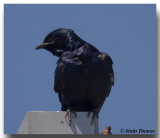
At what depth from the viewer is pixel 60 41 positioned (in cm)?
587

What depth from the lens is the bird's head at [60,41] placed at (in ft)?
19.0

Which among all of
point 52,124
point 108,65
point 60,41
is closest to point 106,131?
point 52,124

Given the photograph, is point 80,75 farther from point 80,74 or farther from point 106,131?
point 106,131

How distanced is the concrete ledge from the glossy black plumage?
0.23 m

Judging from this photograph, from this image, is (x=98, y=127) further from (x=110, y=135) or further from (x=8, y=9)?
(x=8, y=9)

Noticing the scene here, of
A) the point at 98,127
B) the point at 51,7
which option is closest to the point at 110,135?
the point at 98,127

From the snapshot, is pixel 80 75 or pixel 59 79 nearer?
pixel 80 75

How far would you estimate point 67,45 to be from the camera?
581 centimetres

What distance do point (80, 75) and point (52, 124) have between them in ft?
2.17

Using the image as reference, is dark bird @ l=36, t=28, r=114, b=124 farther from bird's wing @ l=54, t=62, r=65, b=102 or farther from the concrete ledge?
the concrete ledge

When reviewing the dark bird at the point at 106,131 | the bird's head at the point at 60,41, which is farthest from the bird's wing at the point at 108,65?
the dark bird at the point at 106,131

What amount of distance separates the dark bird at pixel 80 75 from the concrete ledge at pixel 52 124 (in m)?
0.18

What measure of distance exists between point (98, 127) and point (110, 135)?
0.16 metres

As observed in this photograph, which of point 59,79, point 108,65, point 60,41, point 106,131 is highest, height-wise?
point 60,41
